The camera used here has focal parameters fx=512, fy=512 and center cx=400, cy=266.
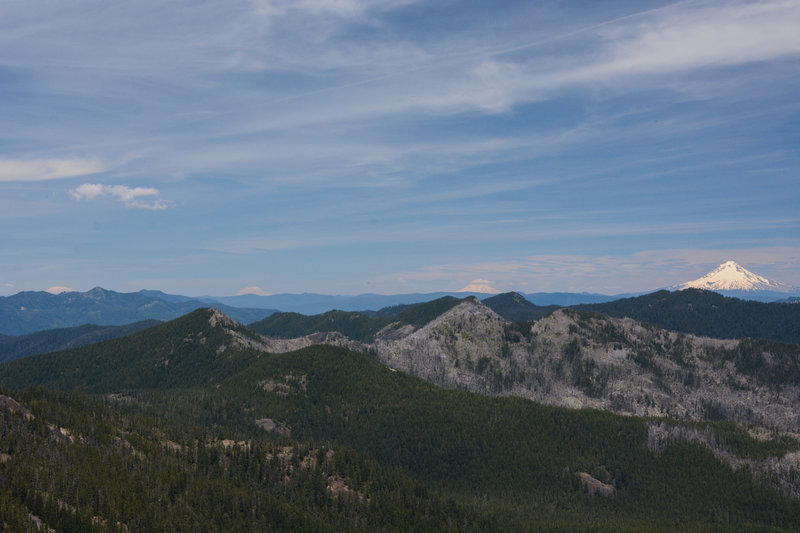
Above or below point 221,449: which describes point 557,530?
below

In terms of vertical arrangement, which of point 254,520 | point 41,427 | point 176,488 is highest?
point 41,427

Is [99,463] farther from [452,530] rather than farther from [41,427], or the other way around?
[452,530]

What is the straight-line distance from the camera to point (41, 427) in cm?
11425

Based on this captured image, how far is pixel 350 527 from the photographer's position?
129750 millimetres

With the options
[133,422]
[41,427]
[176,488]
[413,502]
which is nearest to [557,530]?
[413,502]

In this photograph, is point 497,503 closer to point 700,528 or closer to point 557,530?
point 557,530

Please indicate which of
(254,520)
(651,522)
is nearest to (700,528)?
(651,522)

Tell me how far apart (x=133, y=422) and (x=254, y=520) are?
169 ft

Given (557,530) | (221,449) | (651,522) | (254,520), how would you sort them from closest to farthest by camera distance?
(254,520) → (221,449) → (557,530) → (651,522)

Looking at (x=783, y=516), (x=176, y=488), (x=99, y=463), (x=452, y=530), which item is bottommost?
(x=783, y=516)

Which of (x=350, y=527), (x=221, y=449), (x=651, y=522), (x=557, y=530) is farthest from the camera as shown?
(x=651, y=522)

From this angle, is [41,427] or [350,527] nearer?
[41,427]

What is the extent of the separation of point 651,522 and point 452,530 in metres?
86.4

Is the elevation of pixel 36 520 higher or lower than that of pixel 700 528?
higher
